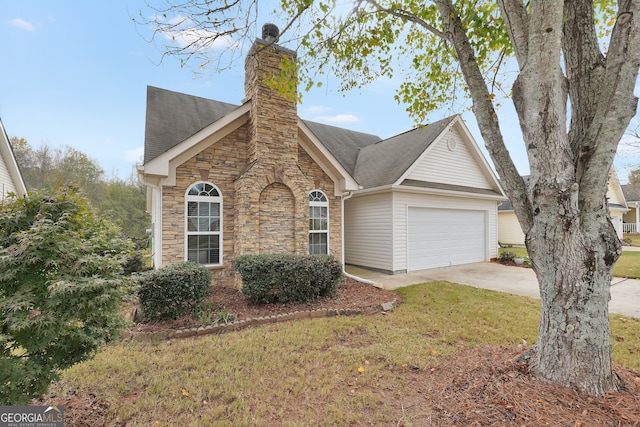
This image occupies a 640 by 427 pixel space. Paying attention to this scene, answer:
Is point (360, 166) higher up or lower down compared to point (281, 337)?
higher up

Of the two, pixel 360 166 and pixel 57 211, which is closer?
pixel 57 211

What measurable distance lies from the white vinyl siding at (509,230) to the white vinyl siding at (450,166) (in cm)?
1057

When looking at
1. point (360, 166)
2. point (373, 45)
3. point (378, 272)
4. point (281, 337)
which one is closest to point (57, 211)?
point (281, 337)

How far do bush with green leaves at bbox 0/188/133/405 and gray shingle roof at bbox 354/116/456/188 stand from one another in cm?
890

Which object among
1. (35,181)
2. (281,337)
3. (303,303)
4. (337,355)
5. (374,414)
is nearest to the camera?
(374,414)

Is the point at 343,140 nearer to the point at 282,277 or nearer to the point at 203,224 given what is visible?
the point at 203,224

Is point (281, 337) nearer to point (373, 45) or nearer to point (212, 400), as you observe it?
point (212, 400)

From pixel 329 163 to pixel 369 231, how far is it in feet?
11.6

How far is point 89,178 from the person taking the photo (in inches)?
1074

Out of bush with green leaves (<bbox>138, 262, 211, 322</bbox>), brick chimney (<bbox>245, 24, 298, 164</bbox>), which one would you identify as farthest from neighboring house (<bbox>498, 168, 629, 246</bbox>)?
bush with green leaves (<bbox>138, 262, 211, 322</bbox>)

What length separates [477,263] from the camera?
12.4 meters

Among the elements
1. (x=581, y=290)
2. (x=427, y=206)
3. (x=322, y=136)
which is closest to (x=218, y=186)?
(x=581, y=290)

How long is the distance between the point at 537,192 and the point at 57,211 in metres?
4.58

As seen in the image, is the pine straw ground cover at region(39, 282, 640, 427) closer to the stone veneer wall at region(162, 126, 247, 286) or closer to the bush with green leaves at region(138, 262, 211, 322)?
the bush with green leaves at region(138, 262, 211, 322)
